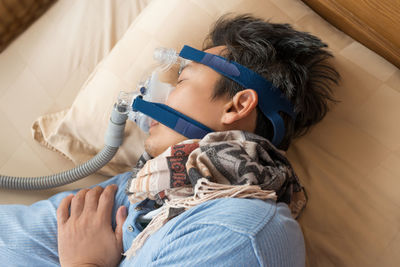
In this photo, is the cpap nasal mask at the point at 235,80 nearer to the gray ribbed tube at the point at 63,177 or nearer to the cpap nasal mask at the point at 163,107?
the cpap nasal mask at the point at 163,107

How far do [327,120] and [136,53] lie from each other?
792mm

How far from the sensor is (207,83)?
1044 mm

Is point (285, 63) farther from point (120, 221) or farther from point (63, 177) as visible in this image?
point (63, 177)

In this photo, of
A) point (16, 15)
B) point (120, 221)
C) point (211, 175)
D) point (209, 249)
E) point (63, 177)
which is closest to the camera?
point (209, 249)

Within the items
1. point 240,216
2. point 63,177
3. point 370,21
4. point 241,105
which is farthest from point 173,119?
point 370,21

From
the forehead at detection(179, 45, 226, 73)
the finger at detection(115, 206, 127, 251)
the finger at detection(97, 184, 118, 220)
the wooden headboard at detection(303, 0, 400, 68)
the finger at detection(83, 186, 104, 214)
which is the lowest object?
the finger at detection(83, 186, 104, 214)

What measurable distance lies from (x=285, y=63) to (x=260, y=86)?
5.5 inches

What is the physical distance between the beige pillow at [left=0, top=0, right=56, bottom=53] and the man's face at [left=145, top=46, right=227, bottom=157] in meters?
0.92

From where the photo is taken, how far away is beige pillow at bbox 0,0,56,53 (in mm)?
1419

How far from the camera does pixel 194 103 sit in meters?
1.02

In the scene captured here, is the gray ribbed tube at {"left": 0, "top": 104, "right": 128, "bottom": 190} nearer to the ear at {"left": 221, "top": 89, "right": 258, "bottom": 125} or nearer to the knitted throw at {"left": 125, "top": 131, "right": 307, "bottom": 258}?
the knitted throw at {"left": 125, "top": 131, "right": 307, "bottom": 258}

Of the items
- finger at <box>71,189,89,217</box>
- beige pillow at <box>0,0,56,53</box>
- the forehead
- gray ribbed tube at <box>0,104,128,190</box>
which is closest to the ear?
the forehead

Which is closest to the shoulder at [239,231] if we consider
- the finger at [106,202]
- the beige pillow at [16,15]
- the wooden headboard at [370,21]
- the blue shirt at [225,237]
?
the blue shirt at [225,237]

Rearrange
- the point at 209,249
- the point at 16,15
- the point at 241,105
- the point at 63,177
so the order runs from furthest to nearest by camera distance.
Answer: the point at 16,15, the point at 63,177, the point at 241,105, the point at 209,249
